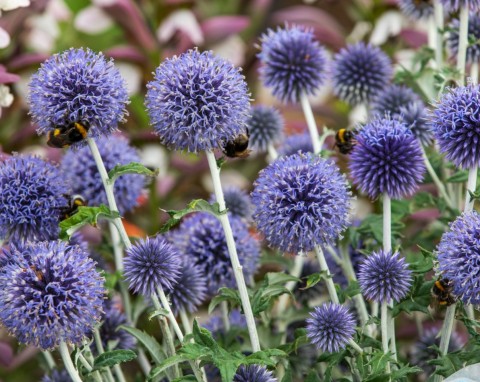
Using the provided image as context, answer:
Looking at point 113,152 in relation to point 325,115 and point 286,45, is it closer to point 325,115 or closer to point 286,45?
point 286,45

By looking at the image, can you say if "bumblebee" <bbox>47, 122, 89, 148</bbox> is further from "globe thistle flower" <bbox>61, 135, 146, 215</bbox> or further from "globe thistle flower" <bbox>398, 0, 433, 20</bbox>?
"globe thistle flower" <bbox>398, 0, 433, 20</bbox>

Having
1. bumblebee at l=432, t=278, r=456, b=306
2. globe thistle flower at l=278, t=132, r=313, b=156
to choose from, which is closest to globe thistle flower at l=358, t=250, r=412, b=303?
bumblebee at l=432, t=278, r=456, b=306

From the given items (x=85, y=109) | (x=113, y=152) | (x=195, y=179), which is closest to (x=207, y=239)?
(x=113, y=152)

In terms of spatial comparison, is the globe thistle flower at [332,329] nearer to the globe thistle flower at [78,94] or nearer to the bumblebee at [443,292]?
the bumblebee at [443,292]

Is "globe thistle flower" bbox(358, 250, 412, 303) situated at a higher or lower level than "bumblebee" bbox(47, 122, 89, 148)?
lower

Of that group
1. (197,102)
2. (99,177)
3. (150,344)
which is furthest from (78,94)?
(150,344)

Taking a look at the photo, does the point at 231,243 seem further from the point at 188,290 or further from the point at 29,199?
the point at 29,199
